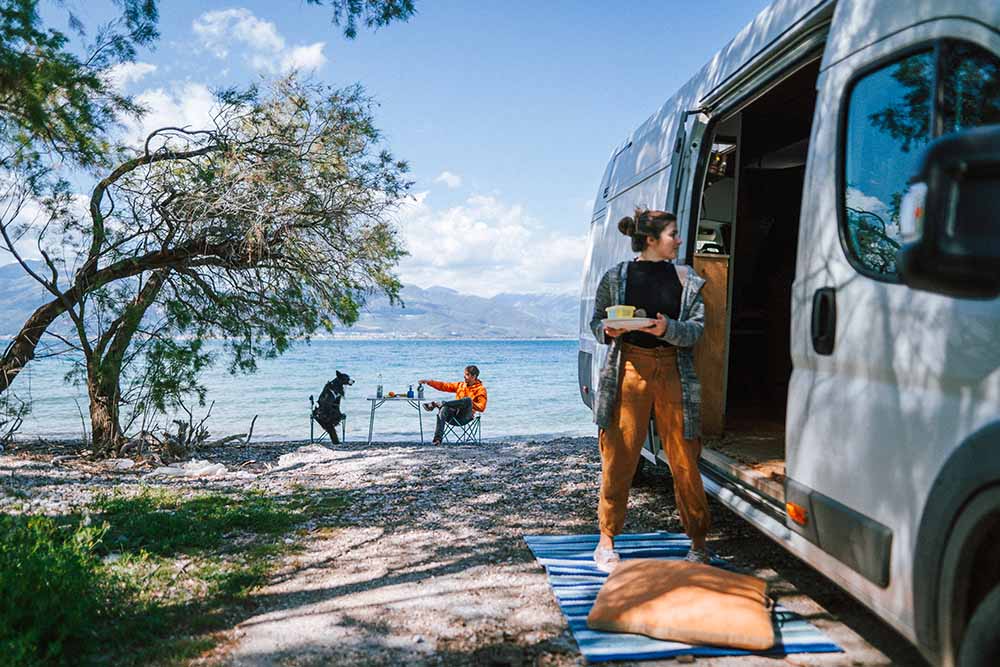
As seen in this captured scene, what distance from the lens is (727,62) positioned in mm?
4281

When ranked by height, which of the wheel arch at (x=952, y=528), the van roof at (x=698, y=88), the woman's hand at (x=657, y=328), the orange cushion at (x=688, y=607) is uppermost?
the van roof at (x=698, y=88)

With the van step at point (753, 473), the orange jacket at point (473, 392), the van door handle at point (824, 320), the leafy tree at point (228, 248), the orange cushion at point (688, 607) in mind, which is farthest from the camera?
the orange jacket at point (473, 392)

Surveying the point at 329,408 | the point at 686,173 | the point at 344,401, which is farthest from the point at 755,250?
the point at 344,401

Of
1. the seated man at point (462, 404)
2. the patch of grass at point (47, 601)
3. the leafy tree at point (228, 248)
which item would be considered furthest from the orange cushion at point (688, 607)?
the seated man at point (462, 404)

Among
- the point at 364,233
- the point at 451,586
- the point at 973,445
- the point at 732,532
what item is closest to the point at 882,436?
the point at 973,445

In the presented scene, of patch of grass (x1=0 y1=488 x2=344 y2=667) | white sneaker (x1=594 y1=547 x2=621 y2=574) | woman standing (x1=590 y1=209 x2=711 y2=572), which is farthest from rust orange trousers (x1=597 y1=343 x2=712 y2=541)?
patch of grass (x1=0 y1=488 x2=344 y2=667)

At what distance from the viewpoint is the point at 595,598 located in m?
3.86

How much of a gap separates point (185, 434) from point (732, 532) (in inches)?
298

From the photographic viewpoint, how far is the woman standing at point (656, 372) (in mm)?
4098

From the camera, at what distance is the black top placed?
13.5 feet

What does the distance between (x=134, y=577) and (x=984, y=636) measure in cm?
383

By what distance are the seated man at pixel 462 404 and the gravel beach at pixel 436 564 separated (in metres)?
3.38

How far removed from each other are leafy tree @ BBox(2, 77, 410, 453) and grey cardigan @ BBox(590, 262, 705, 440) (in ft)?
18.5

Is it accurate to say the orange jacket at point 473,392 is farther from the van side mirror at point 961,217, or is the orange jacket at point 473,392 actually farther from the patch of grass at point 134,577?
the van side mirror at point 961,217
